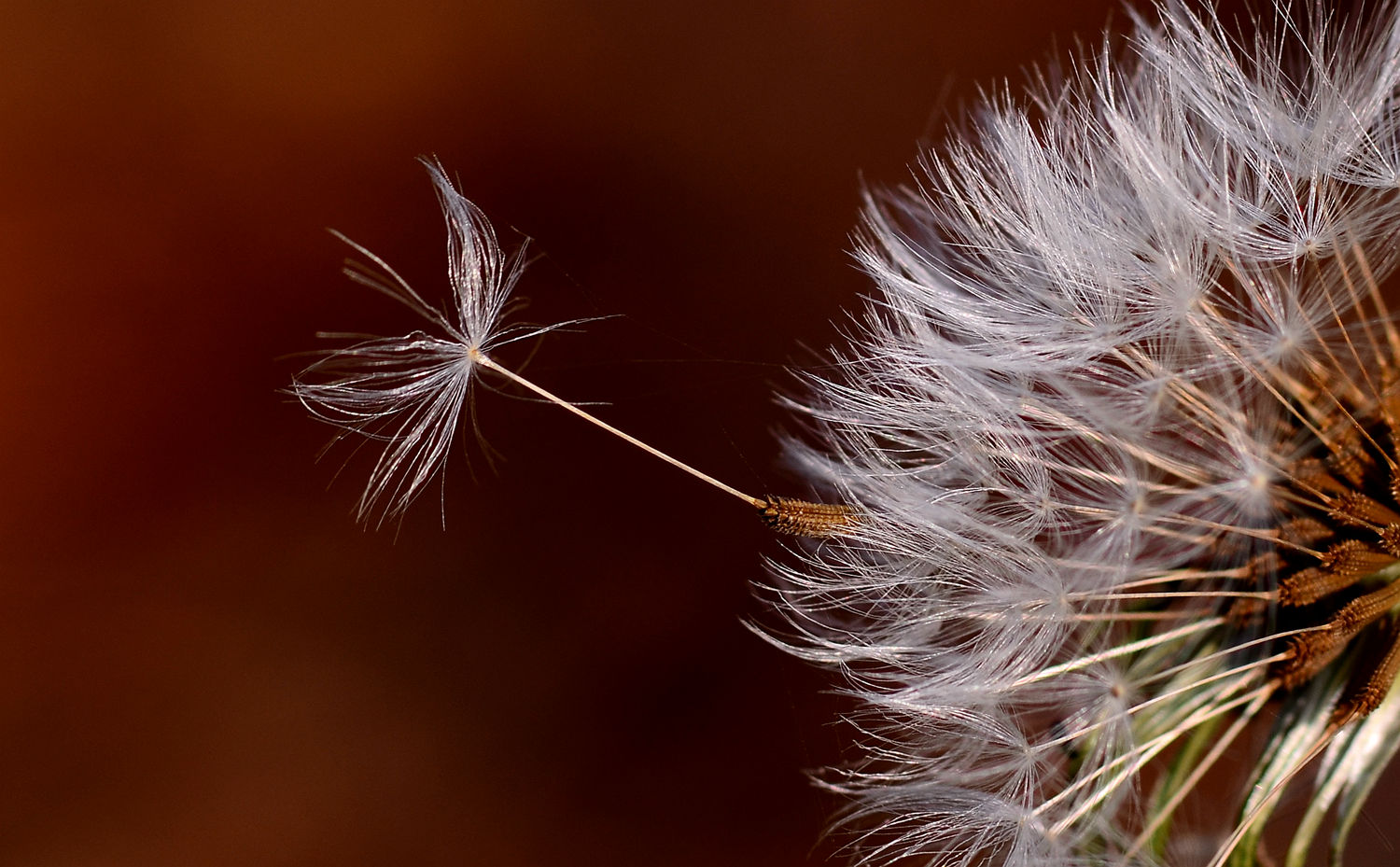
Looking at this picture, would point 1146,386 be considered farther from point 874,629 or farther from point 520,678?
point 520,678

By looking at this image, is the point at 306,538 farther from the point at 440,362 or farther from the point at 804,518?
the point at 804,518

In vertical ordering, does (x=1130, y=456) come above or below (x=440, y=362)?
below

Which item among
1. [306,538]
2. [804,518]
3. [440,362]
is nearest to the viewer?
[804,518]

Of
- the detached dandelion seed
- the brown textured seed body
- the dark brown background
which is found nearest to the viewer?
the brown textured seed body

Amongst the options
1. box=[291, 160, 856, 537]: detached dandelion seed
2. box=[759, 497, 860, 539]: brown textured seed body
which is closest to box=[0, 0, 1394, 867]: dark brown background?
box=[291, 160, 856, 537]: detached dandelion seed

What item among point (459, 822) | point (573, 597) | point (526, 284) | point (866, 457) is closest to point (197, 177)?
point (526, 284)

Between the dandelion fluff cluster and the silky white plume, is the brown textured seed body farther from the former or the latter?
the silky white plume

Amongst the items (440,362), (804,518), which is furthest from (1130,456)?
(440,362)

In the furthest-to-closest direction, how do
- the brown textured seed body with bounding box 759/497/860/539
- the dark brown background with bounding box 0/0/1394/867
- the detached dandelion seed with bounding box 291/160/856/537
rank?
the dark brown background with bounding box 0/0/1394/867 → the detached dandelion seed with bounding box 291/160/856/537 → the brown textured seed body with bounding box 759/497/860/539
